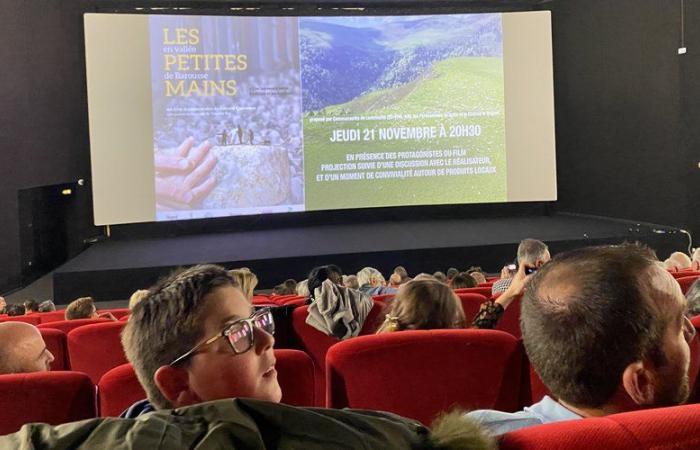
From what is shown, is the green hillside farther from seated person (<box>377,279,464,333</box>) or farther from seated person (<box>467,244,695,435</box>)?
seated person (<box>467,244,695,435</box>)

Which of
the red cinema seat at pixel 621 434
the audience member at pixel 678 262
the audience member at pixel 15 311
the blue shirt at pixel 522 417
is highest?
the red cinema seat at pixel 621 434

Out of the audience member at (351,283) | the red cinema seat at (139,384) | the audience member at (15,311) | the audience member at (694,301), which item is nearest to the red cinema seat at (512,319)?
the audience member at (694,301)

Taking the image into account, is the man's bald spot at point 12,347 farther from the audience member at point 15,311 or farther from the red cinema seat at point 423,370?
the audience member at point 15,311

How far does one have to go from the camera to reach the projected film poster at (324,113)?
34.2 ft

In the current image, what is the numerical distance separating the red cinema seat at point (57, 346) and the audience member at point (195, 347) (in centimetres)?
199

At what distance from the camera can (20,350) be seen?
2391mm

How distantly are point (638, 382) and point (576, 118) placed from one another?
36.9 ft

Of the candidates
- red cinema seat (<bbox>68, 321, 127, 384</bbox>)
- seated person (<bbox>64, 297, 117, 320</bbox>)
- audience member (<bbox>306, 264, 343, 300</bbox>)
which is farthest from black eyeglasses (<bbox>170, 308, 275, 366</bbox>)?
seated person (<bbox>64, 297, 117, 320</bbox>)

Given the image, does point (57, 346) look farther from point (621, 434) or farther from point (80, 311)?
point (621, 434)

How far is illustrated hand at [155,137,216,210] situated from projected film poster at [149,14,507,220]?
0.01 metres

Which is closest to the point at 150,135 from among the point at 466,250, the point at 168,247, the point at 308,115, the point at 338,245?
the point at 168,247

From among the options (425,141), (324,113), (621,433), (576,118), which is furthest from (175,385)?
(576,118)

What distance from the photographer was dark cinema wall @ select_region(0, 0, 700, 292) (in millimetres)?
9359

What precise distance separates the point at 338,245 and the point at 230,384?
8.35 m
